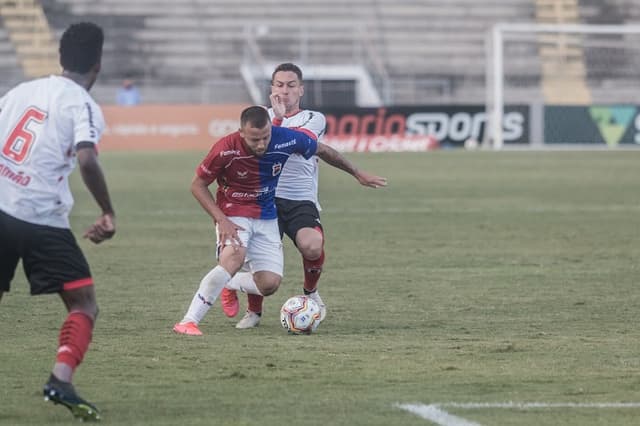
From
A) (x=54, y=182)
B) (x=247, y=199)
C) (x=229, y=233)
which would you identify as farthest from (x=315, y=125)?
(x=54, y=182)

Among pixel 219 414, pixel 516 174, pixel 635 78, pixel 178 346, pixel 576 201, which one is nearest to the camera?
pixel 219 414

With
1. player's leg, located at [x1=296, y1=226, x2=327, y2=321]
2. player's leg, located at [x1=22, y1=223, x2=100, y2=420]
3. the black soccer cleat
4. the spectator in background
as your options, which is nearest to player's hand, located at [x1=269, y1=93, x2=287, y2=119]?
player's leg, located at [x1=296, y1=226, x2=327, y2=321]

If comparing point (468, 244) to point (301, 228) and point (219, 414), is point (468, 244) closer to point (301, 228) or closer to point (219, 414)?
point (301, 228)

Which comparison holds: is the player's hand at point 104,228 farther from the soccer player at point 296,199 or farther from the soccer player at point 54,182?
the soccer player at point 296,199

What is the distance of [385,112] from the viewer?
36.3 meters

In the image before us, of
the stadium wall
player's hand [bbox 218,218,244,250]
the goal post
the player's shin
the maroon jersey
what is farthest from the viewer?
the goal post

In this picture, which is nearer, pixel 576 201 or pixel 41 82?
pixel 41 82

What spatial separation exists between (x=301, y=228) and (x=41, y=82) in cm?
361

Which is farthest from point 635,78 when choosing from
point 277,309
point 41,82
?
point 41,82

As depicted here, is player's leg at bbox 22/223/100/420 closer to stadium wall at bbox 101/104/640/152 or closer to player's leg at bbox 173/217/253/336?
player's leg at bbox 173/217/253/336

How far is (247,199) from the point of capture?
8797 millimetres

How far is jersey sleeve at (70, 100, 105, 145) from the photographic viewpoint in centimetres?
590

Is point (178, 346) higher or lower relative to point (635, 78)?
higher

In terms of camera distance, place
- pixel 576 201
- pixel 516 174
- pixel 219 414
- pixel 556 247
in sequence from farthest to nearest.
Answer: pixel 516 174 < pixel 576 201 < pixel 556 247 < pixel 219 414
